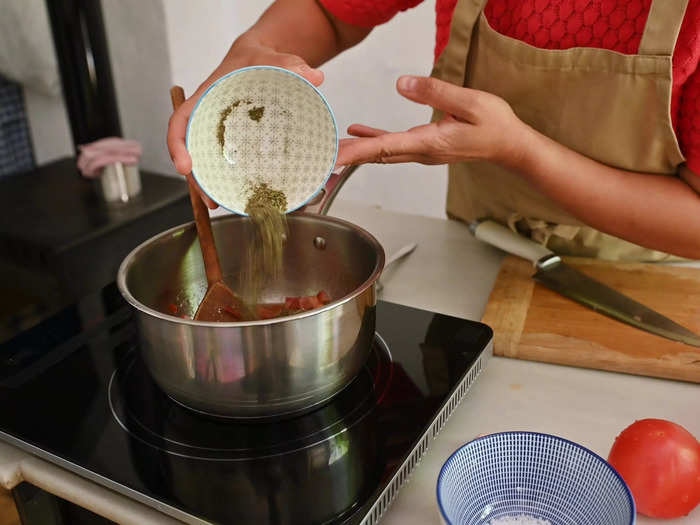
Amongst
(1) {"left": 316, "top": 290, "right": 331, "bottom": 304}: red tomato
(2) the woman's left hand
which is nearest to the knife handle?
(2) the woman's left hand

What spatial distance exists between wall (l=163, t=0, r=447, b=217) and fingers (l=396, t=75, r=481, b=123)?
1.53 m

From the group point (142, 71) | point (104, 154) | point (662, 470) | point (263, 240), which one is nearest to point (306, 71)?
point (263, 240)

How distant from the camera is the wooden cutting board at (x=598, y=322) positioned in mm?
880

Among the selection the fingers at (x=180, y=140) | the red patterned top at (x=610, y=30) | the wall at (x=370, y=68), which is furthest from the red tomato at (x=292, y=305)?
the wall at (x=370, y=68)

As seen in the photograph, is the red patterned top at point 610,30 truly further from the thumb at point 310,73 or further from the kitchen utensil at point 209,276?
the kitchen utensil at point 209,276

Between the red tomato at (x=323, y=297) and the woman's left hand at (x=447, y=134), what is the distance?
7.3 inches

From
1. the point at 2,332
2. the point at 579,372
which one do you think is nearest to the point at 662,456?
the point at 579,372

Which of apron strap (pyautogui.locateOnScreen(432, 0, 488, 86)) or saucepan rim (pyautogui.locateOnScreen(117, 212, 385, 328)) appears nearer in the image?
saucepan rim (pyautogui.locateOnScreen(117, 212, 385, 328))

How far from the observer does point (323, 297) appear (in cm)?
94

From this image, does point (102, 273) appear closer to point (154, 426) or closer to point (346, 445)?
point (154, 426)

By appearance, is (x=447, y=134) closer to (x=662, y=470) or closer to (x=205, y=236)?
(x=205, y=236)

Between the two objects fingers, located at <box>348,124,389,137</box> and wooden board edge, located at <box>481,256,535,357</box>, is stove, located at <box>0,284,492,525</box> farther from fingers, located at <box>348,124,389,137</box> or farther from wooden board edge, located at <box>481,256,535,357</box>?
fingers, located at <box>348,124,389,137</box>

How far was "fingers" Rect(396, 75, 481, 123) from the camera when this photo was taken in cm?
85

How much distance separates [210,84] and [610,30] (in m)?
0.55
